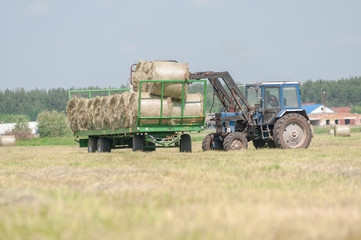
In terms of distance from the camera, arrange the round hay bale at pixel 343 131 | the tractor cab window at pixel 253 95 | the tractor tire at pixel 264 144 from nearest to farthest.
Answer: the tractor cab window at pixel 253 95
the tractor tire at pixel 264 144
the round hay bale at pixel 343 131

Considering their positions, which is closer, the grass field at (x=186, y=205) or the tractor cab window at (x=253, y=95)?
the grass field at (x=186, y=205)

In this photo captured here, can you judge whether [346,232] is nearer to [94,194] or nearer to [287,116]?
[94,194]

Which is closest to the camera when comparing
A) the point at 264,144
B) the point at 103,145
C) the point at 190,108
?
the point at 190,108

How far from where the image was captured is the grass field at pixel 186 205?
5141 mm

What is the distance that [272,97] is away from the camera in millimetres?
21453

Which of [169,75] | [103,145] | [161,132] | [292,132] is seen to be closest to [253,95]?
[292,132]

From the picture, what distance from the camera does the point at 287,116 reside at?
834 inches

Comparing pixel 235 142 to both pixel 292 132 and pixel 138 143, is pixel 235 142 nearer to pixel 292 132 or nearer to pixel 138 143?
pixel 292 132

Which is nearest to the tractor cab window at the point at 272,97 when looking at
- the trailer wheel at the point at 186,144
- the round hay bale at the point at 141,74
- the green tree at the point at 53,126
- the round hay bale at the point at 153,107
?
the trailer wheel at the point at 186,144

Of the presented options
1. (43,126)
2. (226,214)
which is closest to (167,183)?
(226,214)

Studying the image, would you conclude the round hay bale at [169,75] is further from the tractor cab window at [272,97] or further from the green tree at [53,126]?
the green tree at [53,126]

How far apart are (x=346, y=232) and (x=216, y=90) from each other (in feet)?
53.9

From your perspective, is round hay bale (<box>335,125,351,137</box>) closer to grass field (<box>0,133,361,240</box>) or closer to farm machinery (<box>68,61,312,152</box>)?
farm machinery (<box>68,61,312,152</box>)

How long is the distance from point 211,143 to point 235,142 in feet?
4.85
